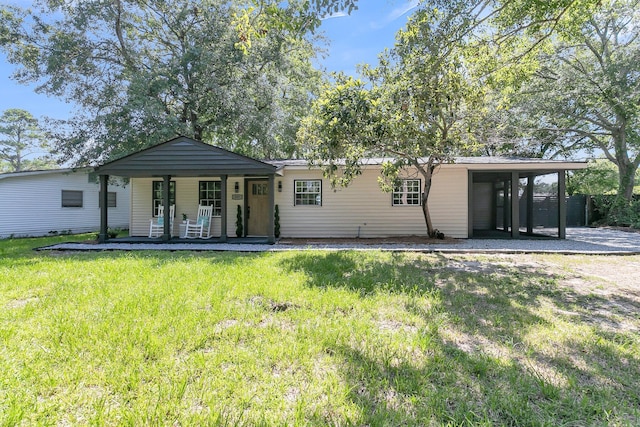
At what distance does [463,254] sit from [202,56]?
38.0ft

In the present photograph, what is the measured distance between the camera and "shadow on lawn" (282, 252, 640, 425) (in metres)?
2.00

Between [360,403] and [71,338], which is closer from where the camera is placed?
[360,403]

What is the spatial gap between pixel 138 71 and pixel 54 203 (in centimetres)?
666

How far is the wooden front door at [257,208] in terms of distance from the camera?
36.8ft

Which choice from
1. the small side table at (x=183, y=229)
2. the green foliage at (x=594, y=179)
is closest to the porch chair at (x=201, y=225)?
the small side table at (x=183, y=229)

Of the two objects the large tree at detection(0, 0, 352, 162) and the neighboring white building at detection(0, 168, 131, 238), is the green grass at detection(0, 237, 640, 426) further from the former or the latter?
the neighboring white building at detection(0, 168, 131, 238)

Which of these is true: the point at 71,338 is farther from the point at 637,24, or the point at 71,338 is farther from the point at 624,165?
the point at 637,24

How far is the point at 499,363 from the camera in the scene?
255cm

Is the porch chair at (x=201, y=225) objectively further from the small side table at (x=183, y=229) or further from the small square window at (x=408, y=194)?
the small square window at (x=408, y=194)

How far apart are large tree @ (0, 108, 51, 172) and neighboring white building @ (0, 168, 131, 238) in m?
22.7

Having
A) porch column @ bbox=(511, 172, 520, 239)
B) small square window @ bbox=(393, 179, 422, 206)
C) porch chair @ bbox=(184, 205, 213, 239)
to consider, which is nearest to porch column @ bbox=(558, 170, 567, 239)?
porch column @ bbox=(511, 172, 520, 239)

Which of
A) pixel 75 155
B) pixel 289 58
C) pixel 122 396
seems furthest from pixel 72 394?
pixel 289 58

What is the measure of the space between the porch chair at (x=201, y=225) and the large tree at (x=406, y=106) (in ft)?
14.6

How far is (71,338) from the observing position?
283 cm
